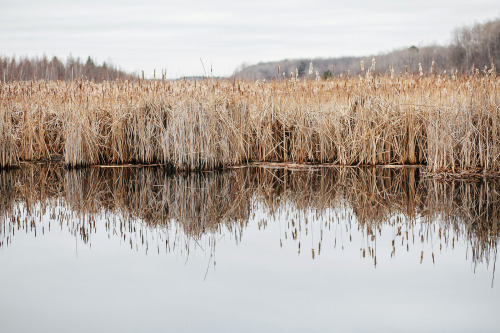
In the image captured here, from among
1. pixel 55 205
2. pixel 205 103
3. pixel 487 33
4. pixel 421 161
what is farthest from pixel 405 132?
pixel 487 33

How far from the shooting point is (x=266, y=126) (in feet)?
27.4

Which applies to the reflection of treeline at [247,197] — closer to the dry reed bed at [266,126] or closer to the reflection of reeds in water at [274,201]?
the reflection of reeds in water at [274,201]

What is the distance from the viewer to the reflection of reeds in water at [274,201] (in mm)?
4602

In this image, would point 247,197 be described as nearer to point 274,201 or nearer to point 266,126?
point 274,201

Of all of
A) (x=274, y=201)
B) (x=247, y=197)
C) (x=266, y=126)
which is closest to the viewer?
(x=274, y=201)

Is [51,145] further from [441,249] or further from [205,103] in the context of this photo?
[441,249]

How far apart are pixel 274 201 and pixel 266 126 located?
272 cm

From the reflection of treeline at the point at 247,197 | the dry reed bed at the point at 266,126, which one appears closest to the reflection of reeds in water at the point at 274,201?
the reflection of treeline at the point at 247,197

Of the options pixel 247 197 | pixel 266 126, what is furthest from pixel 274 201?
pixel 266 126

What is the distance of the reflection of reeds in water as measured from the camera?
460cm

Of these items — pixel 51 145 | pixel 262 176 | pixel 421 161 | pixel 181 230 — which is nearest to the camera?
pixel 181 230

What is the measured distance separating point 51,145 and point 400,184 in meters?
5.79

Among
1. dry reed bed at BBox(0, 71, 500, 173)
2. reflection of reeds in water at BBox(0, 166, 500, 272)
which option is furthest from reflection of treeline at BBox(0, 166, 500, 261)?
dry reed bed at BBox(0, 71, 500, 173)

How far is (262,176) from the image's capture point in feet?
24.1
